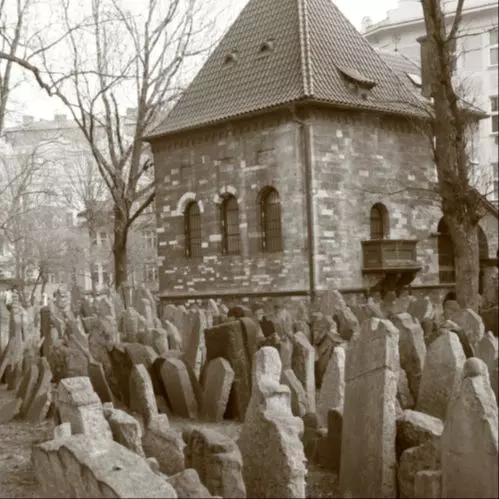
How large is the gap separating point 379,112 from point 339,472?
19637mm

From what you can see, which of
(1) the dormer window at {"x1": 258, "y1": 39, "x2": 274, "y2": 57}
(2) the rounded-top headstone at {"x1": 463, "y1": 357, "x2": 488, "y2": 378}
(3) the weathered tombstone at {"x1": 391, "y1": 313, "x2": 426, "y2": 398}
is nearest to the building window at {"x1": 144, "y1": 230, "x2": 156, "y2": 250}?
(1) the dormer window at {"x1": 258, "y1": 39, "x2": 274, "y2": 57}

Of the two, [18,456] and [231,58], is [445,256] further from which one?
[18,456]

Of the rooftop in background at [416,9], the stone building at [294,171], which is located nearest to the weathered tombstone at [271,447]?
the rooftop in background at [416,9]

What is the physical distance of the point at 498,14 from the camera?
16547 mm

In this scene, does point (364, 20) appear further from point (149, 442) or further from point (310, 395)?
point (149, 442)

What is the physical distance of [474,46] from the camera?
21391 millimetres

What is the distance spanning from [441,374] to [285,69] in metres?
18.7

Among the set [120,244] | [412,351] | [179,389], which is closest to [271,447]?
[412,351]

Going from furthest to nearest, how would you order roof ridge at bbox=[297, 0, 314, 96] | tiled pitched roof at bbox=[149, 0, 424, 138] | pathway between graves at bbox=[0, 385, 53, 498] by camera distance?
tiled pitched roof at bbox=[149, 0, 424, 138]
roof ridge at bbox=[297, 0, 314, 96]
pathway between graves at bbox=[0, 385, 53, 498]

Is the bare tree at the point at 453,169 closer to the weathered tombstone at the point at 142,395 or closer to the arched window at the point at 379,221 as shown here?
the weathered tombstone at the point at 142,395

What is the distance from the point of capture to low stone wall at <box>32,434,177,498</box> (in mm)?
3912

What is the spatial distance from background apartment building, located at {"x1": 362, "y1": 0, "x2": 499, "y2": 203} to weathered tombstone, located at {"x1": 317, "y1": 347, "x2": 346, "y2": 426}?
801 cm

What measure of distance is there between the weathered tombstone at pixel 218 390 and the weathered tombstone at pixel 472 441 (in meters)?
3.65

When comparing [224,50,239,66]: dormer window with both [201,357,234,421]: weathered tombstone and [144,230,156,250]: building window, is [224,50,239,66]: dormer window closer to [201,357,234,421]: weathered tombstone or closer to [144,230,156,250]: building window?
[201,357,234,421]: weathered tombstone
